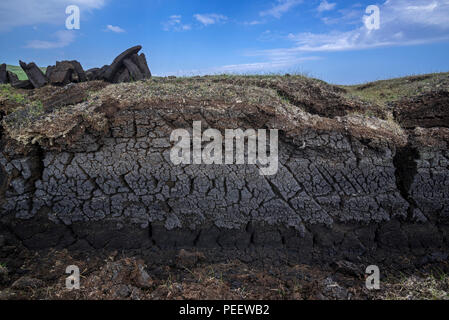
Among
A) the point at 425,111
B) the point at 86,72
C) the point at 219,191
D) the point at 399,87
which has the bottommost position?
the point at 219,191

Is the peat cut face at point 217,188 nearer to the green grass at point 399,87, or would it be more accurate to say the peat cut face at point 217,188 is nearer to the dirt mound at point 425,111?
the dirt mound at point 425,111

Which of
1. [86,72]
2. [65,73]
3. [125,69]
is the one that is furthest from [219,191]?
[86,72]

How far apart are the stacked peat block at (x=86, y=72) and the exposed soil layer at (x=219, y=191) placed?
1878 mm

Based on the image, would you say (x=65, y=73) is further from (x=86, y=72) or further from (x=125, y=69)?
(x=125, y=69)

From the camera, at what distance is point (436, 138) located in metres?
4.48

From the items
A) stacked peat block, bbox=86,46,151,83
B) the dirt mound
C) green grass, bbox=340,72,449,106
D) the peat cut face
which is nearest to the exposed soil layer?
the peat cut face

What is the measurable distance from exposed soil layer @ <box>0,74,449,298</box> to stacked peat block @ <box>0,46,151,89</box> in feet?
6.16

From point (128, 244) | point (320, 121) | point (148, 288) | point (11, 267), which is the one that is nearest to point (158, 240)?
point (128, 244)

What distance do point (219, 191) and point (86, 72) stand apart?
460cm

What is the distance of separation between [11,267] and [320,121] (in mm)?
4657

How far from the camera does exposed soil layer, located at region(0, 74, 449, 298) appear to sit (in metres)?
4.10

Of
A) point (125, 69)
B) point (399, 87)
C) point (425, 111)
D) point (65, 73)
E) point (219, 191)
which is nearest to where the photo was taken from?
point (219, 191)

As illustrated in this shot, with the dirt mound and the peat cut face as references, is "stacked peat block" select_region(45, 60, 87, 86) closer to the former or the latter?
the peat cut face

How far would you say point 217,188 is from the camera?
4191 millimetres
